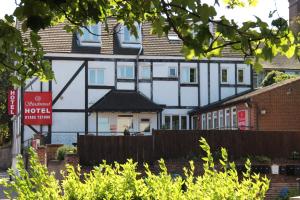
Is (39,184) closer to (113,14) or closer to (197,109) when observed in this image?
(113,14)

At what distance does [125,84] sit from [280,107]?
10077 mm

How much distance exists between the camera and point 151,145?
2070 centimetres

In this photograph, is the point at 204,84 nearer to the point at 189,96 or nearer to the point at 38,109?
the point at 189,96

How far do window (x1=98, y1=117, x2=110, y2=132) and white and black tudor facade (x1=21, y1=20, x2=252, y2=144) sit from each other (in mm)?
60

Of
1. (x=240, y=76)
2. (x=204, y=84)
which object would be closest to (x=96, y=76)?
(x=204, y=84)

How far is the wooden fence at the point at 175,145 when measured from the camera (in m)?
20.5

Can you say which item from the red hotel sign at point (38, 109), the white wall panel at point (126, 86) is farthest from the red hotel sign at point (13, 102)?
the white wall panel at point (126, 86)

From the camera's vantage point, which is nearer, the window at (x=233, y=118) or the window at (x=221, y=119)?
the window at (x=233, y=118)

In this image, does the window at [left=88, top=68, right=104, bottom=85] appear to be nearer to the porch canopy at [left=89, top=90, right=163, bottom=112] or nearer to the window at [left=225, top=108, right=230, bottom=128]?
the porch canopy at [left=89, top=90, right=163, bottom=112]

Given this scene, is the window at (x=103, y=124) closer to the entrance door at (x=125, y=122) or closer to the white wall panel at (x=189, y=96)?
the entrance door at (x=125, y=122)

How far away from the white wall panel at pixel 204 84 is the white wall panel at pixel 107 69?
5.58 metres

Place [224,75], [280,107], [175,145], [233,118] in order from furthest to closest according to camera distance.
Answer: [224,75], [233,118], [280,107], [175,145]

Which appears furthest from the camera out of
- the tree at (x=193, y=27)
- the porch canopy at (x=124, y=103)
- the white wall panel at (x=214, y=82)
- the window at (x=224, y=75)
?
the window at (x=224, y=75)

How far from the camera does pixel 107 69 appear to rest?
3638 centimetres
